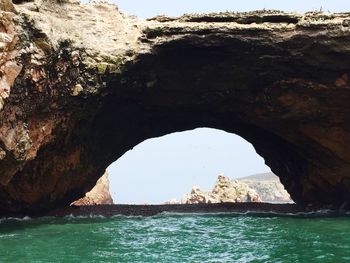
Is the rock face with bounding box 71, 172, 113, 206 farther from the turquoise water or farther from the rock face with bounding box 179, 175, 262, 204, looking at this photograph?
the turquoise water

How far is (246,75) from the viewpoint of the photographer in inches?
997

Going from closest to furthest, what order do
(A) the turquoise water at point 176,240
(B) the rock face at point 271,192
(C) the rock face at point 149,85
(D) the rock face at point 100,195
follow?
(A) the turquoise water at point 176,240
(C) the rock face at point 149,85
(D) the rock face at point 100,195
(B) the rock face at point 271,192

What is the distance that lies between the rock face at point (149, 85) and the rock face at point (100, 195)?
12.5 meters

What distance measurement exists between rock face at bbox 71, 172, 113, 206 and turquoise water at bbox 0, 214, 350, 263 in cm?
1658

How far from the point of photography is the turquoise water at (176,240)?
14969 mm

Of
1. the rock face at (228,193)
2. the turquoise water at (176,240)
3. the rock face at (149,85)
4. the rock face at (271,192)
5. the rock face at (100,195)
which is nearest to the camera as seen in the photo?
the turquoise water at (176,240)

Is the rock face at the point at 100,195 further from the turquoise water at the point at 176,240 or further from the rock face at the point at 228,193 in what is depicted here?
the turquoise water at the point at 176,240

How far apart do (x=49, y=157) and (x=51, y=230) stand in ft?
15.9

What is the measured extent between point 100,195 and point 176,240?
90.5 feet

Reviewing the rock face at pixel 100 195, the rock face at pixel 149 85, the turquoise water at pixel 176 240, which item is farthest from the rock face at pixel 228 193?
the turquoise water at pixel 176 240

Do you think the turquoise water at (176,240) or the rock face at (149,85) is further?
the rock face at (149,85)

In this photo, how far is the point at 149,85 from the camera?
2539 centimetres

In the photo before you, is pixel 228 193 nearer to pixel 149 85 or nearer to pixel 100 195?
pixel 100 195

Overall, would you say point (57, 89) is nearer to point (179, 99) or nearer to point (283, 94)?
point (179, 99)
